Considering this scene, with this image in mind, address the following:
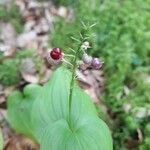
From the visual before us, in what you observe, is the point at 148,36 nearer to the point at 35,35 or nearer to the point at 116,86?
the point at 116,86

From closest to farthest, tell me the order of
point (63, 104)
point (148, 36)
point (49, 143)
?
point (49, 143) → point (63, 104) → point (148, 36)

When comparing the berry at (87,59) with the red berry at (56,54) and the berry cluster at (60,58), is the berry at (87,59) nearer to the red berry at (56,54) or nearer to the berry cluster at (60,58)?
the berry cluster at (60,58)

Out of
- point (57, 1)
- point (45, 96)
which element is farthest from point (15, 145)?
point (57, 1)

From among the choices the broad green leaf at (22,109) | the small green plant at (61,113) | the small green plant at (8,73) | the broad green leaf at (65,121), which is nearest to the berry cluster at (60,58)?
the small green plant at (61,113)

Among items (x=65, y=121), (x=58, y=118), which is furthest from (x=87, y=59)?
(x=58, y=118)

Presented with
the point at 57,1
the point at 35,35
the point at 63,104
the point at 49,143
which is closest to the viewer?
the point at 49,143

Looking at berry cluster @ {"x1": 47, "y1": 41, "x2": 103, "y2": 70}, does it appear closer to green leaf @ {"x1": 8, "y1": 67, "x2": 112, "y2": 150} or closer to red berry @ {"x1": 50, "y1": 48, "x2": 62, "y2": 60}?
red berry @ {"x1": 50, "y1": 48, "x2": 62, "y2": 60}

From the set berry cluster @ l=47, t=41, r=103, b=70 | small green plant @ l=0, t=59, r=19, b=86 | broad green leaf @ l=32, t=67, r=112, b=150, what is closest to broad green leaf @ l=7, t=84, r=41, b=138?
broad green leaf @ l=32, t=67, r=112, b=150

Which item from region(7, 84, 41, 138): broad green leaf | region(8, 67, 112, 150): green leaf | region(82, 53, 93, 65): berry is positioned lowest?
region(7, 84, 41, 138): broad green leaf
